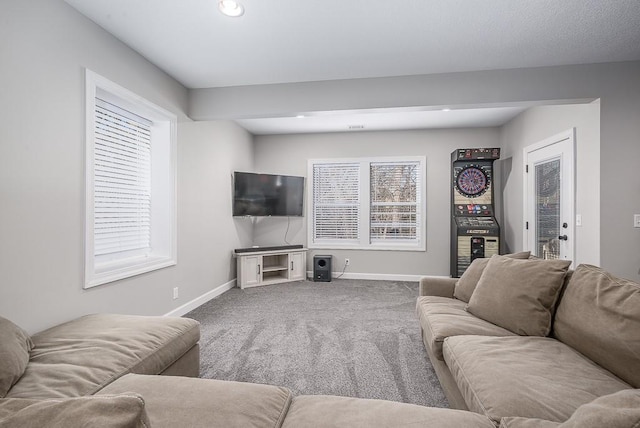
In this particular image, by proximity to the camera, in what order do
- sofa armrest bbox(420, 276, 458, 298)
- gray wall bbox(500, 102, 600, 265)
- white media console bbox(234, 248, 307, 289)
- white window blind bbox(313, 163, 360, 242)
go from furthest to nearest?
white window blind bbox(313, 163, 360, 242)
white media console bbox(234, 248, 307, 289)
gray wall bbox(500, 102, 600, 265)
sofa armrest bbox(420, 276, 458, 298)

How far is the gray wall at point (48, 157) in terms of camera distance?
1729mm

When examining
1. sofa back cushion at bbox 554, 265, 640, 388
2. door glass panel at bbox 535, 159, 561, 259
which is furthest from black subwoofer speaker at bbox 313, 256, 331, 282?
sofa back cushion at bbox 554, 265, 640, 388

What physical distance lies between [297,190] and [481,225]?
9.82ft

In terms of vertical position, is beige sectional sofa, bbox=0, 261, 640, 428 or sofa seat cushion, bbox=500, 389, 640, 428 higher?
sofa seat cushion, bbox=500, 389, 640, 428

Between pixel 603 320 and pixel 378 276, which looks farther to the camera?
pixel 378 276

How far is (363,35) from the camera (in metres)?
2.43

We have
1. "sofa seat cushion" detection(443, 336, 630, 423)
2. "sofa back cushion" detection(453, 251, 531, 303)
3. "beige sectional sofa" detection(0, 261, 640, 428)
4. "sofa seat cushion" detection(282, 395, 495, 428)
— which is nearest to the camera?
"beige sectional sofa" detection(0, 261, 640, 428)

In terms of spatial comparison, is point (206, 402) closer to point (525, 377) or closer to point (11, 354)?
Result: point (11, 354)

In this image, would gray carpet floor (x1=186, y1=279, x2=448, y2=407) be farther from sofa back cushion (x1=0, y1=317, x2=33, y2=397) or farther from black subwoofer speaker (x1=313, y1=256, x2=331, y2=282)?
sofa back cushion (x1=0, y1=317, x2=33, y2=397)

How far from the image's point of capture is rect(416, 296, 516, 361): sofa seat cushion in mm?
1811

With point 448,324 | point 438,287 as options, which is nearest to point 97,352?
point 448,324

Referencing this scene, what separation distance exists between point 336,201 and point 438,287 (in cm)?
306

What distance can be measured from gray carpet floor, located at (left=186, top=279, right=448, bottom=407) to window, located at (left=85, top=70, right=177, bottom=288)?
994 millimetres

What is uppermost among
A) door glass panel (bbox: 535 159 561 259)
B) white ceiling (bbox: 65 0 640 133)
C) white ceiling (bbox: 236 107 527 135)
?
white ceiling (bbox: 236 107 527 135)
